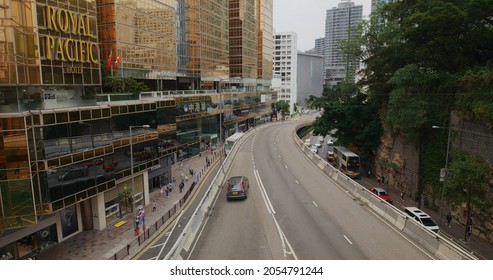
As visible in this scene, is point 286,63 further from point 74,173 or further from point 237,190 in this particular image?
point 74,173

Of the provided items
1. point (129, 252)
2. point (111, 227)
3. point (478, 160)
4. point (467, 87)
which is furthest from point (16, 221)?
point (467, 87)

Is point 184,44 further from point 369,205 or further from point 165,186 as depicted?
point 369,205

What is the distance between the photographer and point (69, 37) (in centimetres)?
2712

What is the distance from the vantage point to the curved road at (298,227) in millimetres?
20953

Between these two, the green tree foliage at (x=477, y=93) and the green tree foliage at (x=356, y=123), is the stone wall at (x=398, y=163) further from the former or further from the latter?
the green tree foliage at (x=477, y=93)

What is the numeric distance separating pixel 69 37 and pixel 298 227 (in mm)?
22822

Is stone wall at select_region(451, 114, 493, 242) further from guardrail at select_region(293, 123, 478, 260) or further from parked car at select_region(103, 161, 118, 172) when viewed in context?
parked car at select_region(103, 161, 118, 172)

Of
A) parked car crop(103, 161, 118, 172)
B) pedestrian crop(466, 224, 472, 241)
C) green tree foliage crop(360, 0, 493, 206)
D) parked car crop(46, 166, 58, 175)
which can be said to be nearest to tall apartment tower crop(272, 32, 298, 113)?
green tree foliage crop(360, 0, 493, 206)

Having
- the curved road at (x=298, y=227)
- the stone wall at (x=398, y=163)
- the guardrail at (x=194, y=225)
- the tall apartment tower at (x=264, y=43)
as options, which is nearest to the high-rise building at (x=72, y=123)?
the guardrail at (x=194, y=225)

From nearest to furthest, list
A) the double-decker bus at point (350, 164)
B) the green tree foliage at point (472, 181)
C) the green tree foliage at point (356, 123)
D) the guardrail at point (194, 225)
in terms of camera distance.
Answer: the guardrail at point (194, 225)
the green tree foliage at point (472, 181)
the double-decker bus at point (350, 164)
the green tree foliage at point (356, 123)

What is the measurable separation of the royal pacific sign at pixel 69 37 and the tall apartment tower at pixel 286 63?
151 m

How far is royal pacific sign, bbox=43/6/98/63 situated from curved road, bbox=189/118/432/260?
55.2 feet

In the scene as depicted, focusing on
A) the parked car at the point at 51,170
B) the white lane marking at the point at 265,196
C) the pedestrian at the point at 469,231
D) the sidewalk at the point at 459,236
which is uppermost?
the parked car at the point at 51,170

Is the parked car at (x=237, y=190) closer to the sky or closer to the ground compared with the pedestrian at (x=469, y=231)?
closer to the sky
